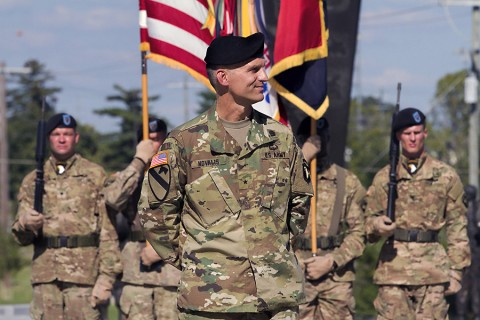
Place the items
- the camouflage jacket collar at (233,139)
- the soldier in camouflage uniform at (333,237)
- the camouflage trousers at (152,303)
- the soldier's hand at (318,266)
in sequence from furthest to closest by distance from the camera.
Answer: the camouflage trousers at (152,303)
the soldier in camouflage uniform at (333,237)
the soldier's hand at (318,266)
the camouflage jacket collar at (233,139)

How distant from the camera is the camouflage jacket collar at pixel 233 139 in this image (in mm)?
6469

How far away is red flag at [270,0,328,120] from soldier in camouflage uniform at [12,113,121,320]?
5.89 feet

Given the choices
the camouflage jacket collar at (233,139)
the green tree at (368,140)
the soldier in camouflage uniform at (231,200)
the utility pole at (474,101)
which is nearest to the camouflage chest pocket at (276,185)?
the soldier in camouflage uniform at (231,200)

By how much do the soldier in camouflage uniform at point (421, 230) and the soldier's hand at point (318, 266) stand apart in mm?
477

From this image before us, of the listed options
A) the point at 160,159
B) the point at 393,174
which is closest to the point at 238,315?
the point at 160,159

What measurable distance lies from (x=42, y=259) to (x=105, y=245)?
0.60 metres

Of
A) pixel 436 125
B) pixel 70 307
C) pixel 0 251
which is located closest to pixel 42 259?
pixel 70 307

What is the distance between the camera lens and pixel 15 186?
2328 inches

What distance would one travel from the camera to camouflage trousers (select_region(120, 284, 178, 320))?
977 cm

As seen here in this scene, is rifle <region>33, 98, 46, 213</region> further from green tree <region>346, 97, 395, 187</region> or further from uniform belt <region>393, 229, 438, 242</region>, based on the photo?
green tree <region>346, 97, 395, 187</region>

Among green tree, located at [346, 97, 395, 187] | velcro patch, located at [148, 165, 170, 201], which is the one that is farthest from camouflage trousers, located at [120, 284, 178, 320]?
green tree, located at [346, 97, 395, 187]

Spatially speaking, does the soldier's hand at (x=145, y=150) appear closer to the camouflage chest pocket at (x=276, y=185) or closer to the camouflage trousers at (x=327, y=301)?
the camouflage trousers at (x=327, y=301)

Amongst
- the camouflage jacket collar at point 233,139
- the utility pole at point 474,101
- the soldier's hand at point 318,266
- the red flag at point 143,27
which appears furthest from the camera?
the utility pole at point 474,101

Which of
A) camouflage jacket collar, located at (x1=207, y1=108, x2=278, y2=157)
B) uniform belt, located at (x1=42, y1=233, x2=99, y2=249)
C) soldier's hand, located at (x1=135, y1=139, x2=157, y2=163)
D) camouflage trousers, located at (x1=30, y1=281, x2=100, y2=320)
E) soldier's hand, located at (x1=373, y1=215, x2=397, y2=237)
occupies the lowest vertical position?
camouflage trousers, located at (x1=30, y1=281, x2=100, y2=320)
